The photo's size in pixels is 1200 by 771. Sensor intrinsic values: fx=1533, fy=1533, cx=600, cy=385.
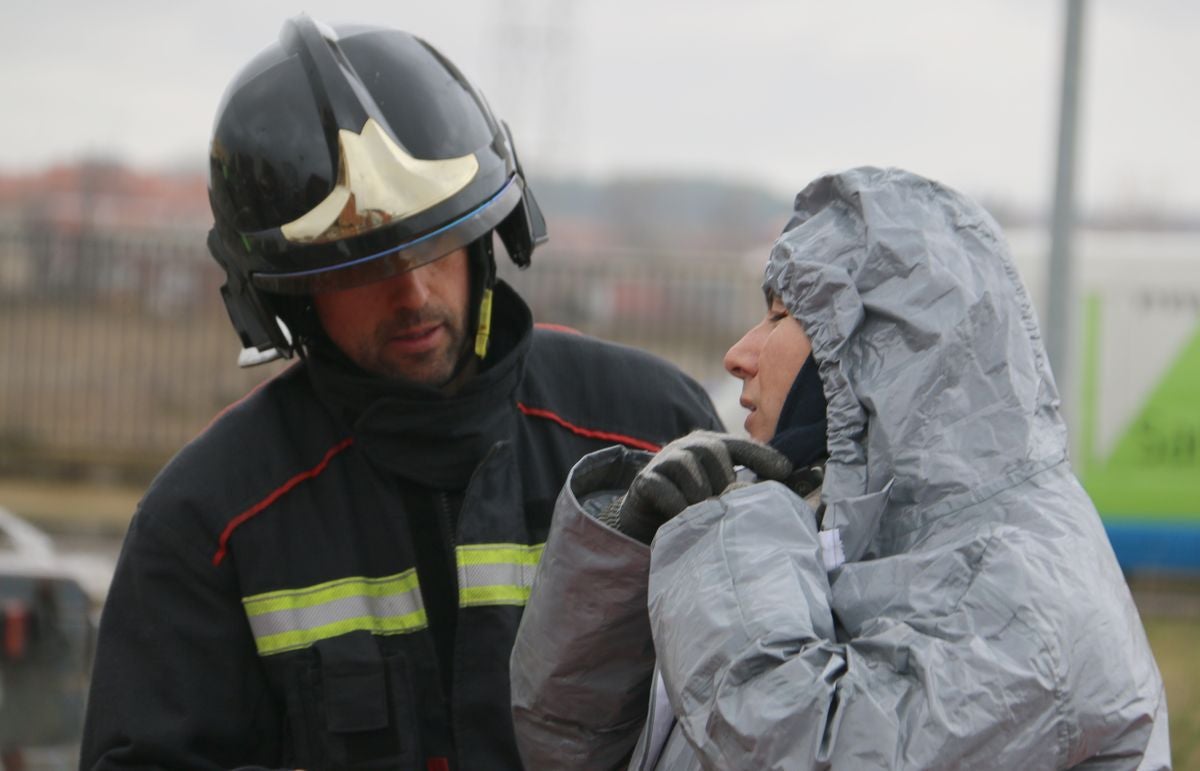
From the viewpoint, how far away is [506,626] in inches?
98.0

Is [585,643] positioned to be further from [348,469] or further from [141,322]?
[141,322]

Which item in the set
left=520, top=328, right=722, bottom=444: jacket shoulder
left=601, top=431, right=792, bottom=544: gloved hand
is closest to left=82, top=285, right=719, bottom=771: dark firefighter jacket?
left=520, top=328, right=722, bottom=444: jacket shoulder

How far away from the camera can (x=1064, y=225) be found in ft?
17.3

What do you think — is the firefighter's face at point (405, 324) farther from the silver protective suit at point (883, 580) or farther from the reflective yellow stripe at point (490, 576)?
the silver protective suit at point (883, 580)

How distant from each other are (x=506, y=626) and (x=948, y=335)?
3.29 ft

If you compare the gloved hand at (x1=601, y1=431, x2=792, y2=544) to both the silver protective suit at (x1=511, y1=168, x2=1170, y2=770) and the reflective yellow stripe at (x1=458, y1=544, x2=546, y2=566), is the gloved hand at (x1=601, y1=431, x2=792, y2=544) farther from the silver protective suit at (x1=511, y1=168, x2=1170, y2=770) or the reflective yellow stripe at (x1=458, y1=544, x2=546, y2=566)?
the reflective yellow stripe at (x1=458, y1=544, x2=546, y2=566)

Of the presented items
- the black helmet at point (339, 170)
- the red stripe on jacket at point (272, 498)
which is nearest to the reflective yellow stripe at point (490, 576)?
the red stripe on jacket at point (272, 498)

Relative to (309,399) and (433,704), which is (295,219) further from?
(433,704)

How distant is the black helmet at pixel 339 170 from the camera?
8.25 feet

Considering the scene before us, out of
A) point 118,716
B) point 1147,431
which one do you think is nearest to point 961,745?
point 118,716

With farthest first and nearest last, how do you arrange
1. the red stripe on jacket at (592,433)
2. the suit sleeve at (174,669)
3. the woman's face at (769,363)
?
the red stripe on jacket at (592,433) → the suit sleeve at (174,669) → the woman's face at (769,363)

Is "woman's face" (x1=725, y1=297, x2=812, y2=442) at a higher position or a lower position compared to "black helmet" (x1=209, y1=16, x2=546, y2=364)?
lower

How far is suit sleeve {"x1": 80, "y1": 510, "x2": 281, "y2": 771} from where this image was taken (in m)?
2.37

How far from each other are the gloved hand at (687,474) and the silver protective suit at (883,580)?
4cm
